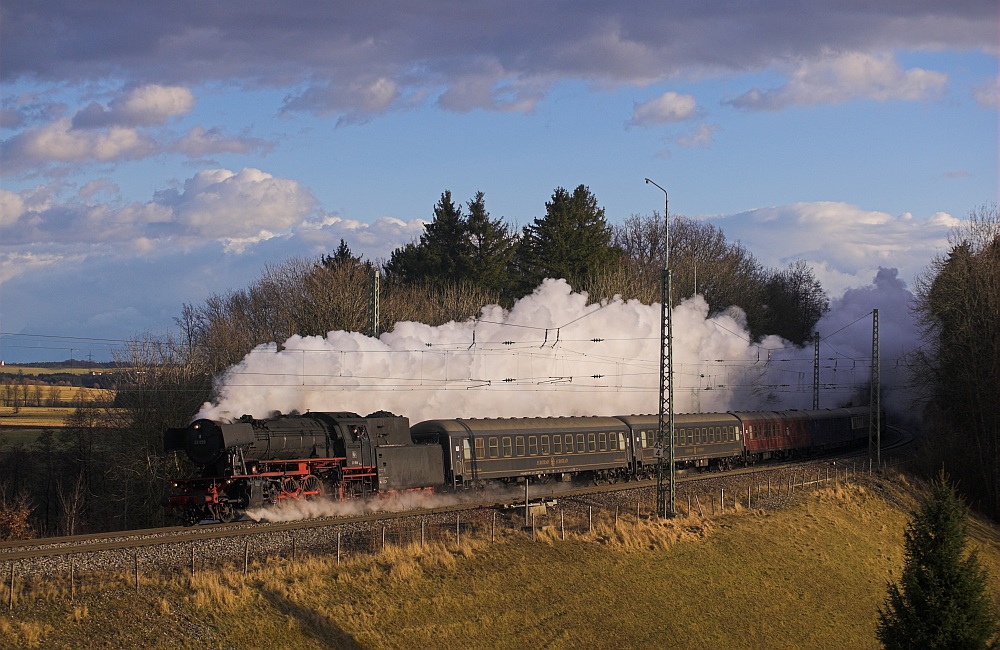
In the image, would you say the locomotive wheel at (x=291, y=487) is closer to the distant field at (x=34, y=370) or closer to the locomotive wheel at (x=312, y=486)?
the locomotive wheel at (x=312, y=486)

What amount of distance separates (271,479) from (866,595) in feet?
71.4

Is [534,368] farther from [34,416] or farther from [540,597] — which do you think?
[34,416]

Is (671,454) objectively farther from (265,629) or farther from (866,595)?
(265,629)

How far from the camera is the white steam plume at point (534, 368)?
36.5m

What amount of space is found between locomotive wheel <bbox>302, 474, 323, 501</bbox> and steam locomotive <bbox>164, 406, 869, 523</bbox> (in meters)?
0.04

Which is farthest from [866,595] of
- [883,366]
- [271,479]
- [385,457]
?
[883,366]

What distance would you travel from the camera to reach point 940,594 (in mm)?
24219

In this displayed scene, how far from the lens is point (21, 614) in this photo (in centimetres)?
1894

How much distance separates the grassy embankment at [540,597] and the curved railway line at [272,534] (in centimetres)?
160

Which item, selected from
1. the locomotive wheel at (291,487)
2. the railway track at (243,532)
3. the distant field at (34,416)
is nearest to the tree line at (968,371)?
the railway track at (243,532)

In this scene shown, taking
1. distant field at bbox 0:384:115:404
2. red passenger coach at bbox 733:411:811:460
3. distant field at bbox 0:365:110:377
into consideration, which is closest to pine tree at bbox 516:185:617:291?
red passenger coach at bbox 733:411:811:460

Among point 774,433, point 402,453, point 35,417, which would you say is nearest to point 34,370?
point 35,417

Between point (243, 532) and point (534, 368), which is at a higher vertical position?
point (534, 368)

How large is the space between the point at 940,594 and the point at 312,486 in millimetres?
19105
